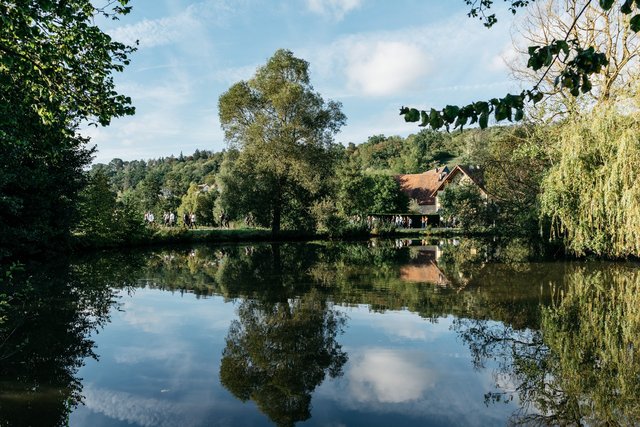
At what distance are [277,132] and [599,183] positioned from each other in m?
23.3

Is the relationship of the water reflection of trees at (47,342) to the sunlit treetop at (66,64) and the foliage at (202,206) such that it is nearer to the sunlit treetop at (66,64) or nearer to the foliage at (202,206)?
the sunlit treetop at (66,64)

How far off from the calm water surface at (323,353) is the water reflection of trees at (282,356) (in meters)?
0.03

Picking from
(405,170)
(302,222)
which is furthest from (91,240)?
(405,170)

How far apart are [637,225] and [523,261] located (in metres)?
5.90

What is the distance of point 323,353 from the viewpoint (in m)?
6.96

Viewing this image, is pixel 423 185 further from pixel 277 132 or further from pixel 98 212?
pixel 98 212

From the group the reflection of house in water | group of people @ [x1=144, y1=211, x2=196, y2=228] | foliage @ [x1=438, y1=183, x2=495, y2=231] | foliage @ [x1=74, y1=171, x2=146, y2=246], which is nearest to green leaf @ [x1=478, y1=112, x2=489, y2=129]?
the reflection of house in water

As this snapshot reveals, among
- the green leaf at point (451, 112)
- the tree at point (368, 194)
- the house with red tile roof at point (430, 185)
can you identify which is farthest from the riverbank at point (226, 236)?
the green leaf at point (451, 112)

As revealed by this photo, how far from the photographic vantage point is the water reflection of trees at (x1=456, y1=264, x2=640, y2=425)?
4.93 metres

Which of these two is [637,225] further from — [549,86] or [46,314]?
[46,314]

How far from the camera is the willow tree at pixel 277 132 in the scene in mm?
33312

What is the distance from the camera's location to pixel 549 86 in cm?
2136

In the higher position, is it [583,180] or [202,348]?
[583,180]

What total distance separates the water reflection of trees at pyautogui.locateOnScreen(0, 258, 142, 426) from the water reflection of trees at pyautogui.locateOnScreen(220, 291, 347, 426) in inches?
77.7
